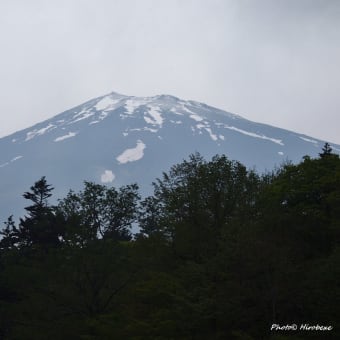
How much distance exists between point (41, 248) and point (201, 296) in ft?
61.0

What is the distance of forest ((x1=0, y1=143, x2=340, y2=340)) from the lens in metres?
17.4

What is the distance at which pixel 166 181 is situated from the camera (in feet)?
95.2

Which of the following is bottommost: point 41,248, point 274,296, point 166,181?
point 274,296

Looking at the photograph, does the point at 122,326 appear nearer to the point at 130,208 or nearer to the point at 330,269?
the point at 330,269

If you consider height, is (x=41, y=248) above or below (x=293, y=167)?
below

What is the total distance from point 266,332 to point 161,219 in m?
10.4

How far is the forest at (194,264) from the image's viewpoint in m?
17.4

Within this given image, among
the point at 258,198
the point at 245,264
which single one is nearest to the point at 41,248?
the point at 258,198

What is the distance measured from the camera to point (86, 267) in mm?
26062

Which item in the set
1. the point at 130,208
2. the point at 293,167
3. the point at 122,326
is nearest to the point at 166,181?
the point at 130,208

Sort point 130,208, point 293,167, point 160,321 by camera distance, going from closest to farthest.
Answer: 1. point 160,321
2. point 130,208
3. point 293,167

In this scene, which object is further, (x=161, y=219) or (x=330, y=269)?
(x=161, y=219)

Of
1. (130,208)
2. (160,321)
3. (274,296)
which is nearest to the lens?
(274,296)

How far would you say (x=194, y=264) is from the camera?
1989 centimetres
